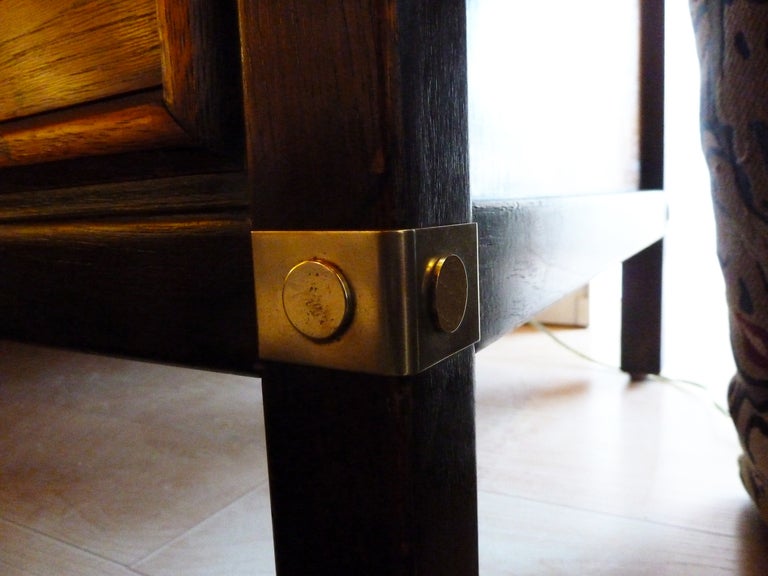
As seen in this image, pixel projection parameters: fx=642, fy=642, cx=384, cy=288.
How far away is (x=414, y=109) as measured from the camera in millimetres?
230

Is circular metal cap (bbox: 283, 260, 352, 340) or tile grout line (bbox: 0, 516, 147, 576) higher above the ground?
circular metal cap (bbox: 283, 260, 352, 340)

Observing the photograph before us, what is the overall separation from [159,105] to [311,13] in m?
0.09

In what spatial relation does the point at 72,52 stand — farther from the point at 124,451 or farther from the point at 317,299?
the point at 124,451

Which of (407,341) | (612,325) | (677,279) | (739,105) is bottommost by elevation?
(612,325)

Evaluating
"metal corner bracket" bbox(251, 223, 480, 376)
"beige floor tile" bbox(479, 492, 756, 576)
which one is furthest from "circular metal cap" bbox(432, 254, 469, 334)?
"beige floor tile" bbox(479, 492, 756, 576)

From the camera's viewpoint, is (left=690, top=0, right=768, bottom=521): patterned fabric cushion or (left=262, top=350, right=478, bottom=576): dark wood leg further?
(left=690, top=0, right=768, bottom=521): patterned fabric cushion

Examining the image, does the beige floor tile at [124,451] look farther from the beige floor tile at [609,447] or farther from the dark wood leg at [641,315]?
the dark wood leg at [641,315]

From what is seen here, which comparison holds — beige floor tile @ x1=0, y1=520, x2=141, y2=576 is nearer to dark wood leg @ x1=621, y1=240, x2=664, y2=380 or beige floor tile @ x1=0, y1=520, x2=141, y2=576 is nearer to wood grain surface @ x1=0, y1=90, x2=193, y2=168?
wood grain surface @ x1=0, y1=90, x2=193, y2=168

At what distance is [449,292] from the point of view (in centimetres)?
25

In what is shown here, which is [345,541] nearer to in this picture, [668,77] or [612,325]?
[668,77]

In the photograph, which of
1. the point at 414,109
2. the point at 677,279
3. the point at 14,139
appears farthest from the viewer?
the point at 677,279

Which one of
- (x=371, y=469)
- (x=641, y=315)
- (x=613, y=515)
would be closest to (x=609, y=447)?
(x=613, y=515)

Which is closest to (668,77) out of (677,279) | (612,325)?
(677,279)

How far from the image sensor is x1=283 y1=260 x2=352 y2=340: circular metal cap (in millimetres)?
233
